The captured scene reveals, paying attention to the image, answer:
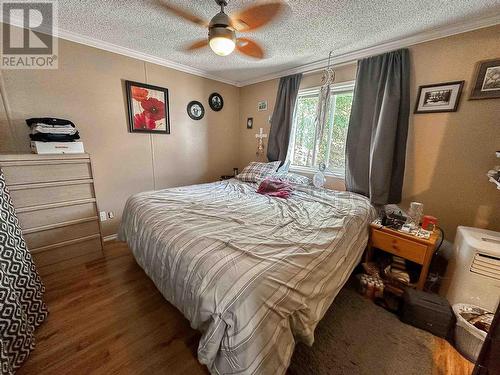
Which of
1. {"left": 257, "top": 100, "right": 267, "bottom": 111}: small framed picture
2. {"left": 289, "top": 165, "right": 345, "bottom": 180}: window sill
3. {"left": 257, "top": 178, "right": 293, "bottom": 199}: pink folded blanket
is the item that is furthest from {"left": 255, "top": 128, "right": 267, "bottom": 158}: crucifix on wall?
{"left": 257, "top": 178, "right": 293, "bottom": 199}: pink folded blanket

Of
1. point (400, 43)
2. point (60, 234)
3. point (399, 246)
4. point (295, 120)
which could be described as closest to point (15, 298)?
point (60, 234)

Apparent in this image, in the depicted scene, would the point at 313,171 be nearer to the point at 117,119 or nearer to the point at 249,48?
the point at 249,48

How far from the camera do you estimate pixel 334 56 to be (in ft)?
7.88

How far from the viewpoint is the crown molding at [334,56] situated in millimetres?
1676

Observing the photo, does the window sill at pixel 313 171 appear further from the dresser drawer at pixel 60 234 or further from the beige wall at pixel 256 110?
the dresser drawer at pixel 60 234

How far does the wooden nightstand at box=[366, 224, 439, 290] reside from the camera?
5.15 feet

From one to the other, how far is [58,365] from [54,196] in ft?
4.62

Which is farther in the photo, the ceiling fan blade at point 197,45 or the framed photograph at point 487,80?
the ceiling fan blade at point 197,45

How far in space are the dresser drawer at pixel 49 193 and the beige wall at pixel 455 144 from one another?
341 cm

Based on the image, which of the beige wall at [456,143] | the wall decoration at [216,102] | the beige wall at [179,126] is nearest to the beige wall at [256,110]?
the beige wall at [179,126]

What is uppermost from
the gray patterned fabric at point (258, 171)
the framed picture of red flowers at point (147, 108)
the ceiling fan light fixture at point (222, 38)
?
the ceiling fan light fixture at point (222, 38)

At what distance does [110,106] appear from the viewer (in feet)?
7.90

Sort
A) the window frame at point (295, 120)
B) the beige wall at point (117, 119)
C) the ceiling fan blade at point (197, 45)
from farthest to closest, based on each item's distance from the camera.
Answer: the window frame at point (295, 120)
the ceiling fan blade at point (197, 45)
the beige wall at point (117, 119)

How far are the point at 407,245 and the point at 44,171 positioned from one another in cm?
328
